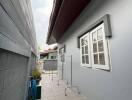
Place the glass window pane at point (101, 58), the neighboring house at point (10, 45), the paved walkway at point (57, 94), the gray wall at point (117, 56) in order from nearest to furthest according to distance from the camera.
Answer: the neighboring house at point (10, 45), the gray wall at point (117, 56), the glass window pane at point (101, 58), the paved walkway at point (57, 94)

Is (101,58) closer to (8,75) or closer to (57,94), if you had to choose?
(8,75)

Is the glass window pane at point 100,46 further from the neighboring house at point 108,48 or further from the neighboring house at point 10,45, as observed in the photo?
the neighboring house at point 10,45

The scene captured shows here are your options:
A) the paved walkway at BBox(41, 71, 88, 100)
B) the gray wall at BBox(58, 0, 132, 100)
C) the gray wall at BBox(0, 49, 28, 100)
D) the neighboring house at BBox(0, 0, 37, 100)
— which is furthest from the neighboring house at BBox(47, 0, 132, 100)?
the gray wall at BBox(0, 49, 28, 100)

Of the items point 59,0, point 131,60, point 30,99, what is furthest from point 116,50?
point 30,99

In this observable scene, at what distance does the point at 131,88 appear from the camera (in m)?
1.30

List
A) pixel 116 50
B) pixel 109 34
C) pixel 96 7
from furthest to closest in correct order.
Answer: pixel 96 7, pixel 109 34, pixel 116 50

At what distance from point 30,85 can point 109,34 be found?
110 inches

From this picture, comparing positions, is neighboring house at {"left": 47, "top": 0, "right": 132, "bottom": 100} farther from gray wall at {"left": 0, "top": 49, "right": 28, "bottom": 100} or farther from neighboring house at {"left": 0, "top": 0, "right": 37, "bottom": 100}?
gray wall at {"left": 0, "top": 49, "right": 28, "bottom": 100}

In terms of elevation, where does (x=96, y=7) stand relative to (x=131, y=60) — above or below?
above

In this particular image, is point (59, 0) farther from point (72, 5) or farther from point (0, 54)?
point (0, 54)

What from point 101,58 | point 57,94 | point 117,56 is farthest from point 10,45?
point 57,94

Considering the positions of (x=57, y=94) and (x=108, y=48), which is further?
(x=57, y=94)

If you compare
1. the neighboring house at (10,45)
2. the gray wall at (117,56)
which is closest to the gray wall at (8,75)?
the neighboring house at (10,45)

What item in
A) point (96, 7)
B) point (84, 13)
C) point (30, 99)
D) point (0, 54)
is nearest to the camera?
point (0, 54)
